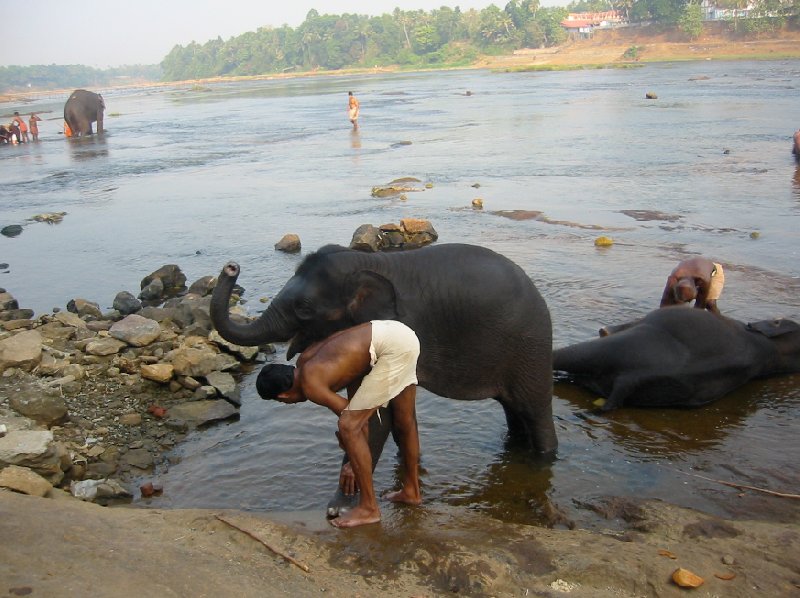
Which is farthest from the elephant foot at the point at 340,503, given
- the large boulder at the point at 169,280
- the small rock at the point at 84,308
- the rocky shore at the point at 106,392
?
the large boulder at the point at 169,280

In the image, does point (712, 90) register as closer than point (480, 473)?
No

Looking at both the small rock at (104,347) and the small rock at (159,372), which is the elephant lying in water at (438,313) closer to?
the small rock at (159,372)

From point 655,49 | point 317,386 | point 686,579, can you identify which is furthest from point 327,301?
point 655,49

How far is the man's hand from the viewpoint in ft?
17.1

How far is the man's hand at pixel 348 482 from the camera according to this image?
206 inches

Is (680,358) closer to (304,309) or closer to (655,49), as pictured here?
(304,309)

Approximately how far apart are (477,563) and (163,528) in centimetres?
169

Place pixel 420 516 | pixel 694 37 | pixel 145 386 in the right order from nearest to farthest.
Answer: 1. pixel 420 516
2. pixel 145 386
3. pixel 694 37

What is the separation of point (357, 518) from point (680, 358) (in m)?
3.12

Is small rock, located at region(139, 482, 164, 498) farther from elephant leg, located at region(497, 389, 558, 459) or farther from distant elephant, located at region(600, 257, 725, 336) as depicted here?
distant elephant, located at region(600, 257, 725, 336)

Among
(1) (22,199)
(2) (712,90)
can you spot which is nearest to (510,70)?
(2) (712,90)

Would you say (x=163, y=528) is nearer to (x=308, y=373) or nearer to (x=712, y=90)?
(x=308, y=373)

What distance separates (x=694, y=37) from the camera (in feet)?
254

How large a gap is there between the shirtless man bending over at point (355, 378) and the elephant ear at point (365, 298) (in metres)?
0.47
